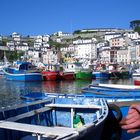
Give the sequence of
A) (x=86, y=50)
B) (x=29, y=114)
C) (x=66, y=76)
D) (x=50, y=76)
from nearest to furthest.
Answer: (x=29, y=114), (x=50, y=76), (x=66, y=76), (x=86, y=50)

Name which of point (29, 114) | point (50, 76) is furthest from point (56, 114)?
point (50, 76)

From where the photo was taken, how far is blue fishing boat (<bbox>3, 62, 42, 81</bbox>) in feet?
198

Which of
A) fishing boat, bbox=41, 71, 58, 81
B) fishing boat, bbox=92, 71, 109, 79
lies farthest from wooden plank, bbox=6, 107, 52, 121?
fishing boat, bbox=92, 71, 109, 79

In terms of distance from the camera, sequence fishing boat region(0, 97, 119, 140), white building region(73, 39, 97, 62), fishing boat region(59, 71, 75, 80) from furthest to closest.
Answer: white building region(73, 39, 97, 62) → fishing boat region(59, 71, 75, 80) → fishing boat region(0, 97, 119, 140)

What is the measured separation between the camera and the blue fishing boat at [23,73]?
60.3m

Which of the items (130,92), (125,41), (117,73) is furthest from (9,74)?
(125,41)

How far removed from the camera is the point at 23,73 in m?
62.4

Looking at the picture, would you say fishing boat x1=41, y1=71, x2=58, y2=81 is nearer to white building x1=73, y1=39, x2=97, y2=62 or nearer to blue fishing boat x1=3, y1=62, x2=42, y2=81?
blue fishing boat x1=3, y1=62, x2=42, y2=81

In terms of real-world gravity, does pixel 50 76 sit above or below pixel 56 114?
below

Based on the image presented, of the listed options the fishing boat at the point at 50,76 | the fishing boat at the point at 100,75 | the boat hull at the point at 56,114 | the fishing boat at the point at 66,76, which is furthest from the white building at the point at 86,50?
the boat hull at the point at 56,114

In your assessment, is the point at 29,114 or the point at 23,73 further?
the point at 23,73

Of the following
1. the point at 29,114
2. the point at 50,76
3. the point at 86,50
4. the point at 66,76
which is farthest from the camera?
the point at 86,50

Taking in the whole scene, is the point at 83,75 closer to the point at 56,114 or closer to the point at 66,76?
the point at 66,76

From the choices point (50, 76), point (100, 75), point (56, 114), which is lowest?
point (100, 75)
